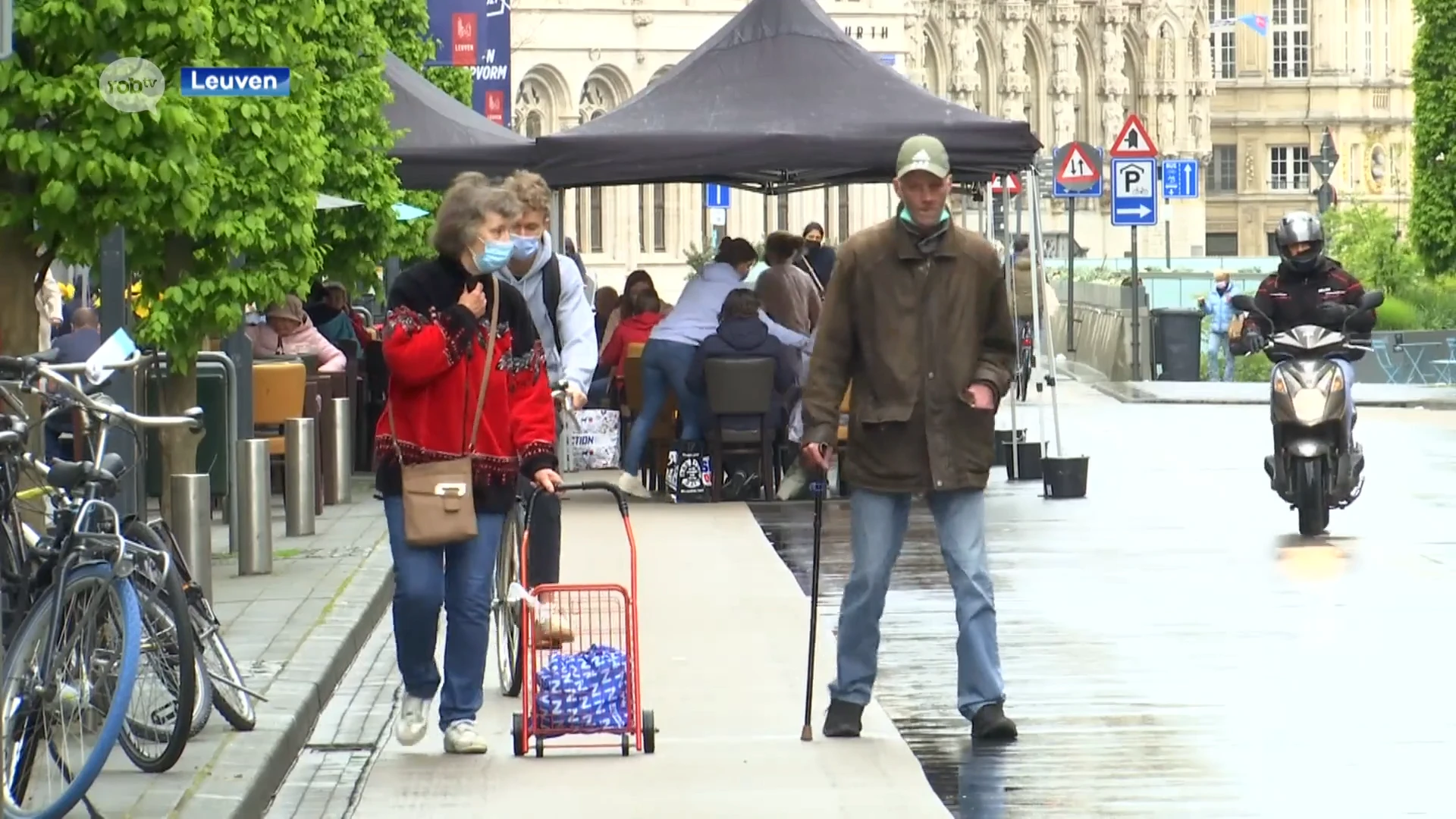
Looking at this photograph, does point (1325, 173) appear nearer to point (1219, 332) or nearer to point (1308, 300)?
point (1219, 332)

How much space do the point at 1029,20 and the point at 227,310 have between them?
3834 inches

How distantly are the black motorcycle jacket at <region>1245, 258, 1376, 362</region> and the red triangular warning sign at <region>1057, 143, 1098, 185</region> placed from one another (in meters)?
17.6

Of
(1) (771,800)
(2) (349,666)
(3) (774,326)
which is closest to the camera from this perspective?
(1) (771,800)

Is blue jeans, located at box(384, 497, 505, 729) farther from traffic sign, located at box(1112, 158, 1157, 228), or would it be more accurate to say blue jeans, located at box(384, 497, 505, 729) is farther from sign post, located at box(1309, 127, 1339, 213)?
sign post, located at box(1309, 127, 1339, 213)

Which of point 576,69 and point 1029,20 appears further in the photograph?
point 1029,20

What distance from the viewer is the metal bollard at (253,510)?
13578mm

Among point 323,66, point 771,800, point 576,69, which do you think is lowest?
point 771,800

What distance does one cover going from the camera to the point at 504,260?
8.79m

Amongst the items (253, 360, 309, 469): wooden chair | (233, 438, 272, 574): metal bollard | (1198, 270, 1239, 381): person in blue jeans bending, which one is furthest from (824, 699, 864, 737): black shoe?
(1198, 270, 1239, 381): person in blue jeans bending

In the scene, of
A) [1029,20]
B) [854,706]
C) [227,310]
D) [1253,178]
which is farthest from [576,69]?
[854,706]

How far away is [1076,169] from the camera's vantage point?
3431 centimetres

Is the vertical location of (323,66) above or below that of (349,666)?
above

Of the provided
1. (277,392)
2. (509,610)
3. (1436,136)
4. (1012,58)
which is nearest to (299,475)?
(277,392)

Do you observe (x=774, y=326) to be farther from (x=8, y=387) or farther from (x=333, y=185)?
(x=8, y=387)
